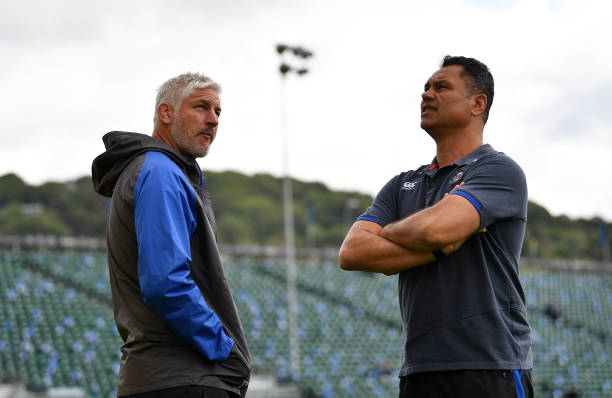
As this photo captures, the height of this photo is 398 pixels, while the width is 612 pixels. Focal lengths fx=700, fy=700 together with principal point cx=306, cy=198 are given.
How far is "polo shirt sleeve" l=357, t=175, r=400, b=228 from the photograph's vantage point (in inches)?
112

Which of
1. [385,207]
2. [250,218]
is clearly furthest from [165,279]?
[250,218]

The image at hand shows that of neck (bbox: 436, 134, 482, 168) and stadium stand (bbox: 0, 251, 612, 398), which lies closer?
neck (bbox: 436, 134, 482, 168)

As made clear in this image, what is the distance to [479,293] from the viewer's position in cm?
242

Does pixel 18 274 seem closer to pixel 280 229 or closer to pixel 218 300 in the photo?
pixel 218 300

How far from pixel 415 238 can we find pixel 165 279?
2.83ft

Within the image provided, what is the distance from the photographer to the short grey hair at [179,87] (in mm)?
2697

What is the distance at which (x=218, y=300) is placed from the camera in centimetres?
249

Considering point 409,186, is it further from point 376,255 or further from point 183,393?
point 183,393

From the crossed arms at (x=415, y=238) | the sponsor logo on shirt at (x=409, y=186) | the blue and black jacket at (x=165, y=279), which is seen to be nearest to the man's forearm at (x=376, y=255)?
the crossed arms at (x=415, y=238)

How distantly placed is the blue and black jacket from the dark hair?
114cm

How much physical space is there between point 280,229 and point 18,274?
144 feet

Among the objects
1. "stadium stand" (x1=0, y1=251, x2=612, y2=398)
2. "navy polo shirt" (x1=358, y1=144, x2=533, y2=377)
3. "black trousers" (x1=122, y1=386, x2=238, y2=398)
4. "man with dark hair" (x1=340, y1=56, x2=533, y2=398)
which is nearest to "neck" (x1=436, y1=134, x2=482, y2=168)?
"man with dark hair" (x1=340, y1=56, x2=533, y2=398)

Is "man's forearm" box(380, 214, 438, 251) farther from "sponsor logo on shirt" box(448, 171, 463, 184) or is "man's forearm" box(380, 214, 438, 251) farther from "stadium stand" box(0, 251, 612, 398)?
"stadium stand" box(0, 251, 612, 398)

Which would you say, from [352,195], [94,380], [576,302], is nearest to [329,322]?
[94,380]
